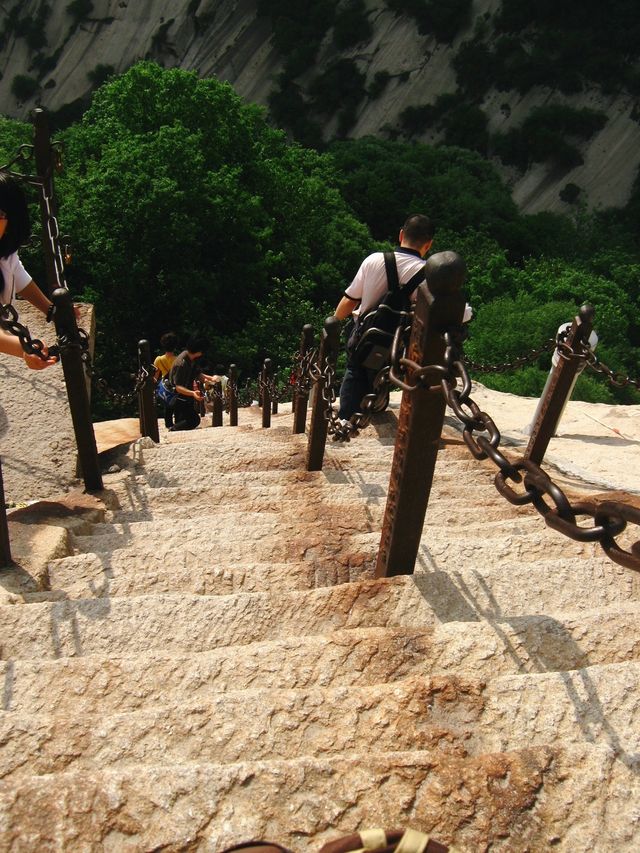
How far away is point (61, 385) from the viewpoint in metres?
5.56

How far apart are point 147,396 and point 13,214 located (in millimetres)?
3294

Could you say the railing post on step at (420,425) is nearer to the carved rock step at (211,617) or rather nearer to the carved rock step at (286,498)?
the carved rock step at (211,617)

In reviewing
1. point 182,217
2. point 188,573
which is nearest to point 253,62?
point 182,217

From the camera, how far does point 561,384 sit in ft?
14.2

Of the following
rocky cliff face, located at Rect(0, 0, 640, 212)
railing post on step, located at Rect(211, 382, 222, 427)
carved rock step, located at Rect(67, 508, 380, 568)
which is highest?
rocky cliff face, located at Rect(0, 0, 640, 212)

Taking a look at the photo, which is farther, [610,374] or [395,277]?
[395,277]

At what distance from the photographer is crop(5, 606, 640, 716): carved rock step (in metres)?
1.99

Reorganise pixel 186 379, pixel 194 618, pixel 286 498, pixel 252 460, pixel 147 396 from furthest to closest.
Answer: pixel 186 379
pixel 147 396
pixel 252 460
pixel 286 498
pixel 194 618

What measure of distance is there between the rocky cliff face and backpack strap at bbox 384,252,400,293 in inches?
1482

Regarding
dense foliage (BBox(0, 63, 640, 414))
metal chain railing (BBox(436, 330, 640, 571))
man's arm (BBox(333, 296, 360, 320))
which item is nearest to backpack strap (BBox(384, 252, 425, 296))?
man's arm (BBox(333, 296, 360, 320))

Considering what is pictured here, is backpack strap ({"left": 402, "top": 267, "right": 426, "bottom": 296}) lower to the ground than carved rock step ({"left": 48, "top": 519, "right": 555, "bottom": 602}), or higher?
higher

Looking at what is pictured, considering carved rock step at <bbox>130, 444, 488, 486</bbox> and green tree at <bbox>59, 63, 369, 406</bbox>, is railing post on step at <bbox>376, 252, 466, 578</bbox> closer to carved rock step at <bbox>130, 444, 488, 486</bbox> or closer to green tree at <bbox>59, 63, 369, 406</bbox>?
carved rock step at <bbox>130, 444, 488, 486</bbox>

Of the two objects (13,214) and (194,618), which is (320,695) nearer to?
(194,618)

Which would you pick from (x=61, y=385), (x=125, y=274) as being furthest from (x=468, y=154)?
(x=61, y=385)
